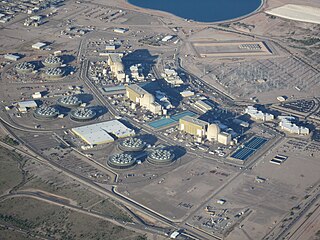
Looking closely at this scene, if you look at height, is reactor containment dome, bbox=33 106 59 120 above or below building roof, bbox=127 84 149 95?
below

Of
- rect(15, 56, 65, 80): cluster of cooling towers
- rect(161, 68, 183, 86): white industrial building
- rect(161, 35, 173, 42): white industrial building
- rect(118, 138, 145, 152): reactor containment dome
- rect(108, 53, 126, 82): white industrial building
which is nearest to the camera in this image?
rect(118, 138, 145, 152): reactor containment dome

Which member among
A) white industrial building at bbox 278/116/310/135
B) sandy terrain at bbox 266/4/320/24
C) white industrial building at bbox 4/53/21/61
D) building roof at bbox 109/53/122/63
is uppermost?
building roof at bbox 109/53/122/63

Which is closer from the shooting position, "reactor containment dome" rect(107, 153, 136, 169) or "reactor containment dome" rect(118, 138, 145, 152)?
"reactor containment dome" rect(107, 153, 136, 169)

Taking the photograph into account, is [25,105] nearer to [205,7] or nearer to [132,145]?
[132,145]

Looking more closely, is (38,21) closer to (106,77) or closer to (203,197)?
(106,77)

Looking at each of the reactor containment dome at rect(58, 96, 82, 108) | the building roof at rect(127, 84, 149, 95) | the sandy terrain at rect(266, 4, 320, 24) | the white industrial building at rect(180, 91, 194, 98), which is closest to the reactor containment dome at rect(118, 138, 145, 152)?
the building roof at rect(127, 84, 149, 95)

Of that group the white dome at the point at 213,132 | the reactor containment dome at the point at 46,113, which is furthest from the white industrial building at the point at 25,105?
the white dome at the point at 213,132

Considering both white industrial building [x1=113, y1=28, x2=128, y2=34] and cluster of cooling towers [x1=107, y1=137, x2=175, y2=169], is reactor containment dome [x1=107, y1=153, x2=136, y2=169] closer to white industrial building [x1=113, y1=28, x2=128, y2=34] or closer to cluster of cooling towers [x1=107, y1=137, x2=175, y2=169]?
cluster of cooling towers [x1=107, y1=137, x2=175, y2=169]

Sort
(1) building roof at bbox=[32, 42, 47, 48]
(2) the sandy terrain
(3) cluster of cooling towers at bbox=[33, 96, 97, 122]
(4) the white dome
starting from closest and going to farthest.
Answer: (4) the white dome, (3) cluster of cooling towers at bbox=[33, 96, 97, 122], (1) building roof at bbox=[32, 42, 47, 48], (2) the sandy terrain

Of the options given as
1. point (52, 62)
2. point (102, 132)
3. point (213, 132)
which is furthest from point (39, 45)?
point (213, 132)
